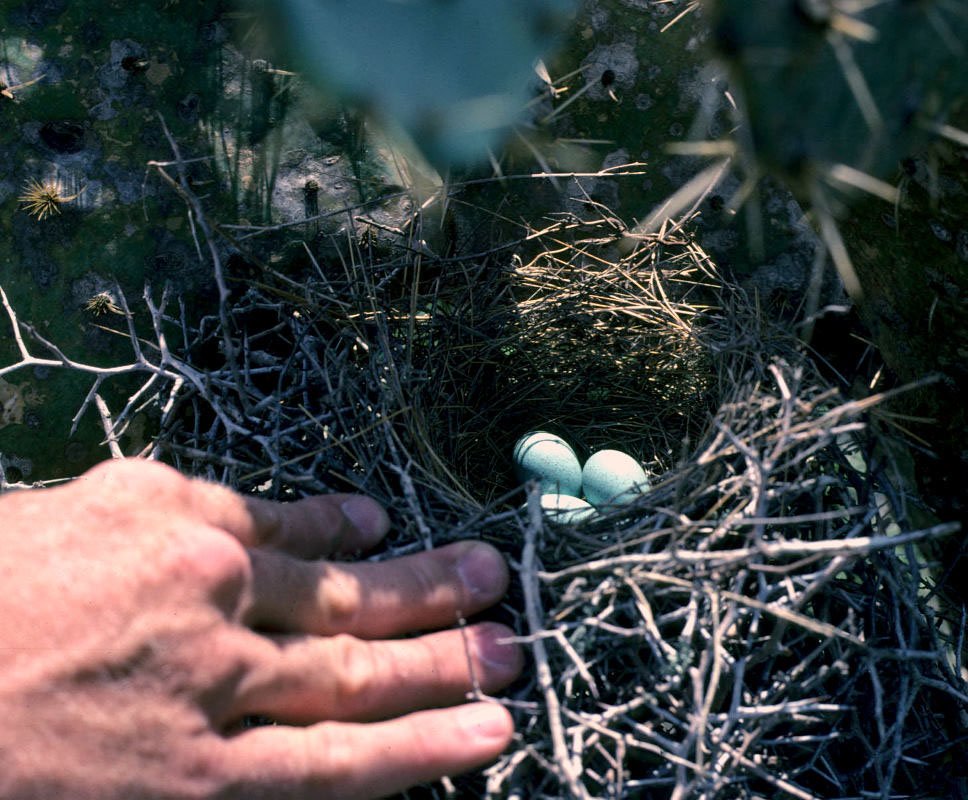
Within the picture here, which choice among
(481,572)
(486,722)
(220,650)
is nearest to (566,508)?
(481,572)

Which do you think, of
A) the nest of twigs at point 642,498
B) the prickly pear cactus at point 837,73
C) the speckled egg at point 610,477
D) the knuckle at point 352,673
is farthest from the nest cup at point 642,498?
the prickly pear cactus at point 837,73

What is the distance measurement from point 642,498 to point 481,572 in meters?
0.39

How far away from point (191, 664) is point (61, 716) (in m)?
0.18

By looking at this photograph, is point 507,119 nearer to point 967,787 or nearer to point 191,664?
point 191,664

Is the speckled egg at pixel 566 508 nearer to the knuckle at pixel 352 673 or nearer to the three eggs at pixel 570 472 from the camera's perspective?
the three eggs at pixel 570 472

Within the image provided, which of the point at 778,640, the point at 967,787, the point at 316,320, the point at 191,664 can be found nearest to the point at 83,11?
the point at 316,320

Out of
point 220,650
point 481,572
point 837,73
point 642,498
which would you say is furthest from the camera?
point 642,498

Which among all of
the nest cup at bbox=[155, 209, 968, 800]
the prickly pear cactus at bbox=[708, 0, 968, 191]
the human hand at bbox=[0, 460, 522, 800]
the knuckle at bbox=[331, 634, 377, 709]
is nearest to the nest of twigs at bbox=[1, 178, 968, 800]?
the nest cup at bbox=[155, 209, 968, 800]

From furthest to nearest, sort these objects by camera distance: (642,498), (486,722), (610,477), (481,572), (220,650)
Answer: (610,477), (642,498), (481,572), (486,722), (220,650)

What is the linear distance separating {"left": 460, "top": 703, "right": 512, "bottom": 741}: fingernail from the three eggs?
591mm

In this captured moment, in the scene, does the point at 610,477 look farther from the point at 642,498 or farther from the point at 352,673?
the point at 352,673

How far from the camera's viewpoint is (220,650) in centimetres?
117

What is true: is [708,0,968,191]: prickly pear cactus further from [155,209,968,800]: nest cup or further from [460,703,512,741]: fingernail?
[460,703,512,741]: fingernail

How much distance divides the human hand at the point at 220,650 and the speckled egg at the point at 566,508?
0.90 ft
